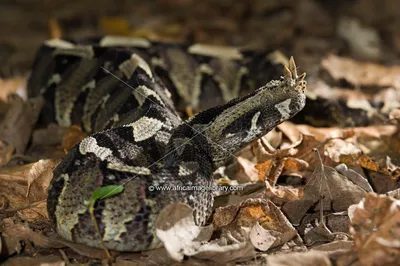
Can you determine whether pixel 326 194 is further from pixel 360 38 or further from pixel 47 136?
pixel 360 38

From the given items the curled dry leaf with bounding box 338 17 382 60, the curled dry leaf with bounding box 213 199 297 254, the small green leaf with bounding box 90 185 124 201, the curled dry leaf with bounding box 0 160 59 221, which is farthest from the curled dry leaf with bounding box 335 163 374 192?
the curled dry leaf with bounding box 338 17 382 60

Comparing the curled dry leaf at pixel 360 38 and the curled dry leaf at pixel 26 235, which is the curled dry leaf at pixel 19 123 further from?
the curled dry leaf at pixel 360 38

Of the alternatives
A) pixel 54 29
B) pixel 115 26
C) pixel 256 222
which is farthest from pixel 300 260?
pixel 54 29

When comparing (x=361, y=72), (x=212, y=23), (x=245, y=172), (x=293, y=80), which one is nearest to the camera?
(x=293, y=80)

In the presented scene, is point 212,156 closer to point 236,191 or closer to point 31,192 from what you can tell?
point 236,191

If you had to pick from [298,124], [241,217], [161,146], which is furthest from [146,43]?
[241,217]

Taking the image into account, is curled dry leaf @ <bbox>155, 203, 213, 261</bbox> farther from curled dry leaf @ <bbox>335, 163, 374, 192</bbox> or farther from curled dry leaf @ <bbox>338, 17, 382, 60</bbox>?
curled dry leaf @ <bbox>338, 17, 382, 60</bbox>
